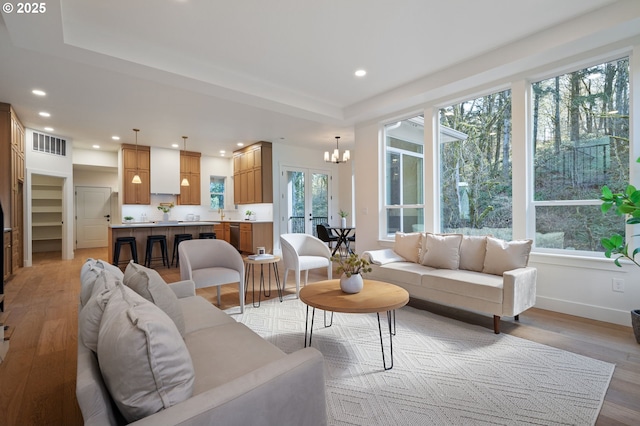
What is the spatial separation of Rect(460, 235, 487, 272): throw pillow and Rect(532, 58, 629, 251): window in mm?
736

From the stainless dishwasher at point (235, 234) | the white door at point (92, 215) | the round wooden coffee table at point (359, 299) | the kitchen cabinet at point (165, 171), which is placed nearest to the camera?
the round wooden coffee table at point (359, 299)

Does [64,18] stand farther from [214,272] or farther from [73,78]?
[214,272]

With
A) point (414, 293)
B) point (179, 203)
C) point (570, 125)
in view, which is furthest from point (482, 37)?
point (179, 203)

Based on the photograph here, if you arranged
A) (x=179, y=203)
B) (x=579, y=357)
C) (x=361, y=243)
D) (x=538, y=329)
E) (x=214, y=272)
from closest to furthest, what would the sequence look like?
1. (x=579, y=357)
2. (x=538, y=329)
3. (x=214, y=272)
4. (x=361, y=243)
5. (x=179, y=203)

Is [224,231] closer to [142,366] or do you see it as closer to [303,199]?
[303,199]

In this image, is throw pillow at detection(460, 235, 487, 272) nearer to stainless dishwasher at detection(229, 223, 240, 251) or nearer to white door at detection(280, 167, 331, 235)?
white door at detection(280, 167, 331, 235)

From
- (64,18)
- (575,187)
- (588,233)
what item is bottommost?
(588,233)

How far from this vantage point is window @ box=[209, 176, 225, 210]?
9.28 meters

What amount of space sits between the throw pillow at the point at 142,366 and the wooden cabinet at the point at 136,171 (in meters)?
7.75

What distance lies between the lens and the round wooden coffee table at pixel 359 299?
2.10 m

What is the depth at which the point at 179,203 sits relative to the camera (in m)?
8.41

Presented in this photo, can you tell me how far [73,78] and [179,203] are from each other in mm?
4914

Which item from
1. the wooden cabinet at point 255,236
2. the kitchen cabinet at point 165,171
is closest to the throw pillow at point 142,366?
the wooden cabinet at point 255,236

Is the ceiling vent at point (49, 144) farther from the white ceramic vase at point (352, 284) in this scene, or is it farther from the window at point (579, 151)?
the window at point (579, 151)
